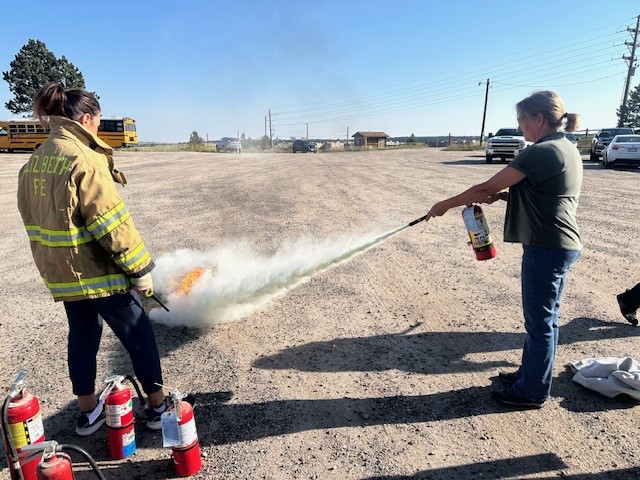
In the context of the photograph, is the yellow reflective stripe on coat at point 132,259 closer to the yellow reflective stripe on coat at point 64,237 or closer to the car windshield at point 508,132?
the yellow reflective stripe on coat at point 64,237

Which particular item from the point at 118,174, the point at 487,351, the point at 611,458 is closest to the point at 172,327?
the point at 118,174

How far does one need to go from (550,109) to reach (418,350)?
92.0 inches

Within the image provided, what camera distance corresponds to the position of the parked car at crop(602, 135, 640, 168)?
19141mm

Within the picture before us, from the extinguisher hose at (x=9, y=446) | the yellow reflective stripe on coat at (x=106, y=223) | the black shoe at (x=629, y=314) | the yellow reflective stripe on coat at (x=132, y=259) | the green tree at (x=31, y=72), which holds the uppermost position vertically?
the green tree at (x=31, y=72)

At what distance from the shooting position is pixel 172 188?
14742mm

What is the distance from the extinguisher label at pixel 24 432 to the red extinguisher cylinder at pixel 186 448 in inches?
30.8

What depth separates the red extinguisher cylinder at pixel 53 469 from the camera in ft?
6.53

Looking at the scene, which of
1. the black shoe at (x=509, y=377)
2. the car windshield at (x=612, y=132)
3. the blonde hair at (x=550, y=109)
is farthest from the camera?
the car windshield at (x=612, y=132)

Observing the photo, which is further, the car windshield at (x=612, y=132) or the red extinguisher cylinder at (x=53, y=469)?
the car windshield at (x=612, y=132)

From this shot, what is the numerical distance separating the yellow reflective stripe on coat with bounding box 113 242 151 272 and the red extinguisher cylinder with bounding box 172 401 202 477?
85 centimetres

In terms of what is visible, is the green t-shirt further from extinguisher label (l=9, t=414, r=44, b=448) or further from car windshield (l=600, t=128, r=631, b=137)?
car windshield (l=600, t=128, r=631, b=137)

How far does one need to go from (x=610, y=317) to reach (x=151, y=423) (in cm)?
464

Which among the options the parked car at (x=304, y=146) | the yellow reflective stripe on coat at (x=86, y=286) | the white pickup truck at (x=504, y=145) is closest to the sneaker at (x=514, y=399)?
the yellow reflective stripe on coat at (x=86, y=286)

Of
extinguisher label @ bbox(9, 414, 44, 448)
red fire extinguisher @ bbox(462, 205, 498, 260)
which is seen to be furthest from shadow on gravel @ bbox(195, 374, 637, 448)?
red fire extinguisher @ bbox(462, 205, 498, 260)
